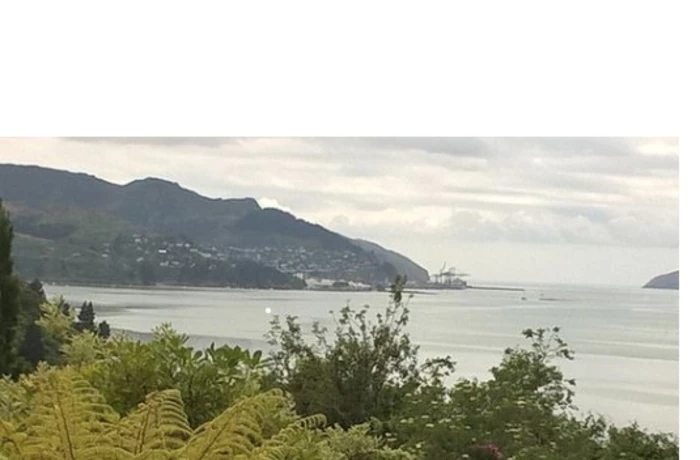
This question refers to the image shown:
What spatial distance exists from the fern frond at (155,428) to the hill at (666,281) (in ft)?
3.14

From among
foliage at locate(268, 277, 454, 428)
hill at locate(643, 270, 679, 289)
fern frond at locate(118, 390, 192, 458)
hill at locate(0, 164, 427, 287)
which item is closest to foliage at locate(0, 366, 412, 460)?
fern frond at locate(118, 390, 192, 458)

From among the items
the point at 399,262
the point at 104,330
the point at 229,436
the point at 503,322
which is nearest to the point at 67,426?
the point at 229,436

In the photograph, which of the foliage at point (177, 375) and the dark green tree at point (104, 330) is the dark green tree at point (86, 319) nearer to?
the dark green tree at point (104, 330)

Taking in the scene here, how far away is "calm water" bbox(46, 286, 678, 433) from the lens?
2.19 m

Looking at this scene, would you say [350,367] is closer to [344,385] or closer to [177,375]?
[344,385]

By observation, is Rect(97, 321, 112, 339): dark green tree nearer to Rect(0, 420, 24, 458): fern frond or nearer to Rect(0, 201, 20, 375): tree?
Rect(0, 201, 20, 375): tree

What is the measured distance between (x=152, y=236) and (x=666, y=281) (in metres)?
1.10

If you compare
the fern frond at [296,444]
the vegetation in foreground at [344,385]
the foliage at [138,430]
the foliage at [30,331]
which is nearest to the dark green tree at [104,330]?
the vegetation in foreground at [344,385]

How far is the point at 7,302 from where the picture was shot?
2.41 meters

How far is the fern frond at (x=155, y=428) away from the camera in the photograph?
1800mm

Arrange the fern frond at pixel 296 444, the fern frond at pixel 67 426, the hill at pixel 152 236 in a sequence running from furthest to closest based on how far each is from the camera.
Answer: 1. the hill at pixel 152 236
2. the fern frond at pixel 296 444
3. the fern frond at pixel 67 426
